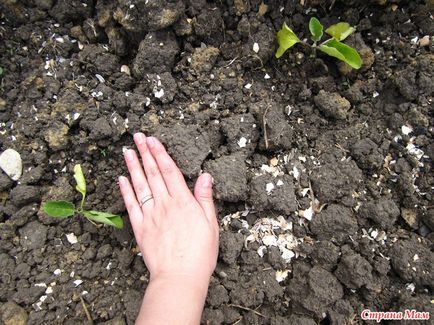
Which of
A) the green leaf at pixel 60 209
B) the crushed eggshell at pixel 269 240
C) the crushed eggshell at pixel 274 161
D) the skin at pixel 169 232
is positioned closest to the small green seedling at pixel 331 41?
the crushed eggshell at pixel 274 161

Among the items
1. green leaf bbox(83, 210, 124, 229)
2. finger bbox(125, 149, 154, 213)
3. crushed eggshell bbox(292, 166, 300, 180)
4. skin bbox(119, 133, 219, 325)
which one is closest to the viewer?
skin bbox(119, 133, 219, 325)

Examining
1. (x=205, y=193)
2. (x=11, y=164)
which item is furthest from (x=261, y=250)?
(x=11, y=164)

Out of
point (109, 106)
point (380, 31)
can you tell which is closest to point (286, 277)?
point (109, 106)

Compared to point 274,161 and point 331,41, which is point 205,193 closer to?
point 274,161

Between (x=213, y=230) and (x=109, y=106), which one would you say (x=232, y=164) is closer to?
(x=213, y=230)

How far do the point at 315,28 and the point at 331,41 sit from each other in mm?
94

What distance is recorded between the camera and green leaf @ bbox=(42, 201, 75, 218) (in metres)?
1.50

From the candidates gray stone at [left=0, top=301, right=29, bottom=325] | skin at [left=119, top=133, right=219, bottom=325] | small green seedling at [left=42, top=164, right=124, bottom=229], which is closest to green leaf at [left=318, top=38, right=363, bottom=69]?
skin at [left=119, top=133, right=219, bottom=325]

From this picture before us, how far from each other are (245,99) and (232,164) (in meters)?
0.34

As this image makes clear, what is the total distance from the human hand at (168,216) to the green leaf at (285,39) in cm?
66

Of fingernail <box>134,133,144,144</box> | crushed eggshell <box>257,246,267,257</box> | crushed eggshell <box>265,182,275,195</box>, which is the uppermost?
fingernail <box>134,133,144,144</box>

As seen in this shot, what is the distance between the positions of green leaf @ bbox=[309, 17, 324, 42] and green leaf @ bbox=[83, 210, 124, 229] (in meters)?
1.20

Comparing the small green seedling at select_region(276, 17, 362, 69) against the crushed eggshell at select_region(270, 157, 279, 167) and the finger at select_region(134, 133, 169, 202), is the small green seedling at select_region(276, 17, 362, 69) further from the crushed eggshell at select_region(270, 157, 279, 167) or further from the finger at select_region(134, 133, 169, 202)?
the finger at select_region(134, 133, 169, 202)

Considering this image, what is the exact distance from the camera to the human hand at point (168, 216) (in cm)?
145
